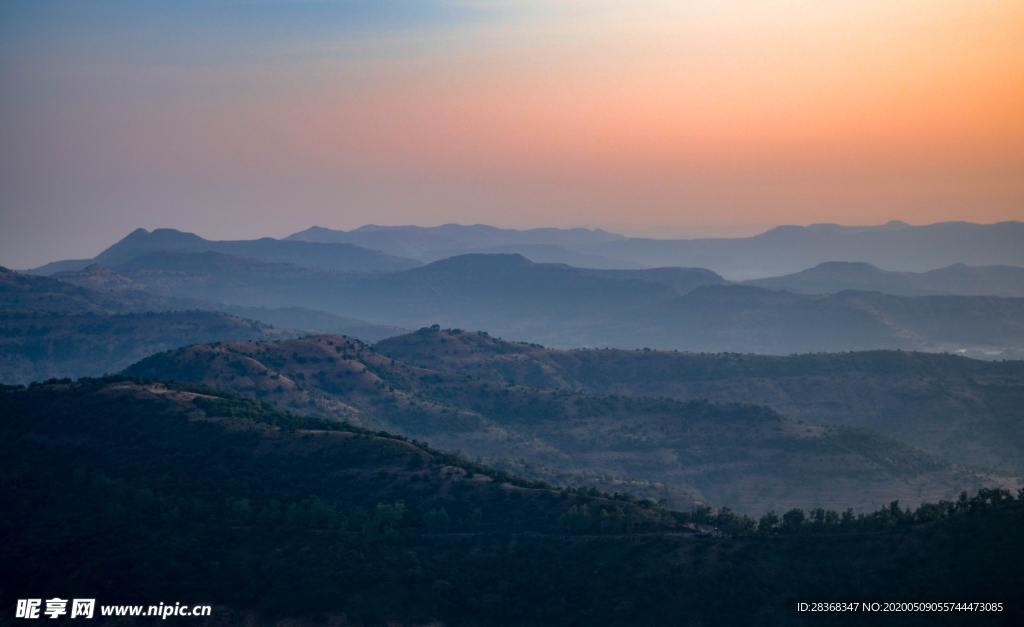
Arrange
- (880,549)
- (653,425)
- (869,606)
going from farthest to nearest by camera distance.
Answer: (653,425), (880,549), (869,606)

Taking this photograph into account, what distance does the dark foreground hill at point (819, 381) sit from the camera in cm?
13825

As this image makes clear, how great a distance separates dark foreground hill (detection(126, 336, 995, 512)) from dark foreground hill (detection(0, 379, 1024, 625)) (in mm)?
32494

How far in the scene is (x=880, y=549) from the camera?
54094mm

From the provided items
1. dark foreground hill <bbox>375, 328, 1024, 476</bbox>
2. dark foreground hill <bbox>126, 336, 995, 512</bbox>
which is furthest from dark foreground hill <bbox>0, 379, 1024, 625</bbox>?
dark foreground hill <bbox>375, 328, 1024, 476</bbox>

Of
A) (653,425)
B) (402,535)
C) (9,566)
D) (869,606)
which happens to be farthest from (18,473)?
(653,425)

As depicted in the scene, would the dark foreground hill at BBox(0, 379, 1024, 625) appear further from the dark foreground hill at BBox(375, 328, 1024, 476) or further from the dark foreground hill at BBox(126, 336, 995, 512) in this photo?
the dark foreground hill at BBox(375, 328, 1024, 476)

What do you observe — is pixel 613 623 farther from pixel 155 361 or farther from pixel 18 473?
pixel 155 361

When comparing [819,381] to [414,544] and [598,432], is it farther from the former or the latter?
[414,544]

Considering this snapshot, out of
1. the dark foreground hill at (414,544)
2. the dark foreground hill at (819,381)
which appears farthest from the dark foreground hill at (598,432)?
the dark foreground hill at (414,544)

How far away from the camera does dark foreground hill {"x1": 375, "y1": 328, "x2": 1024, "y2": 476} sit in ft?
454

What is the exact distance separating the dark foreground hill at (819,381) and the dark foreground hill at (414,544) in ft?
256

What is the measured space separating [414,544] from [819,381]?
350 feet

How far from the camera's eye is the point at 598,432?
422 feet

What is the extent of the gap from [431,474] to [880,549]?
32.8m
